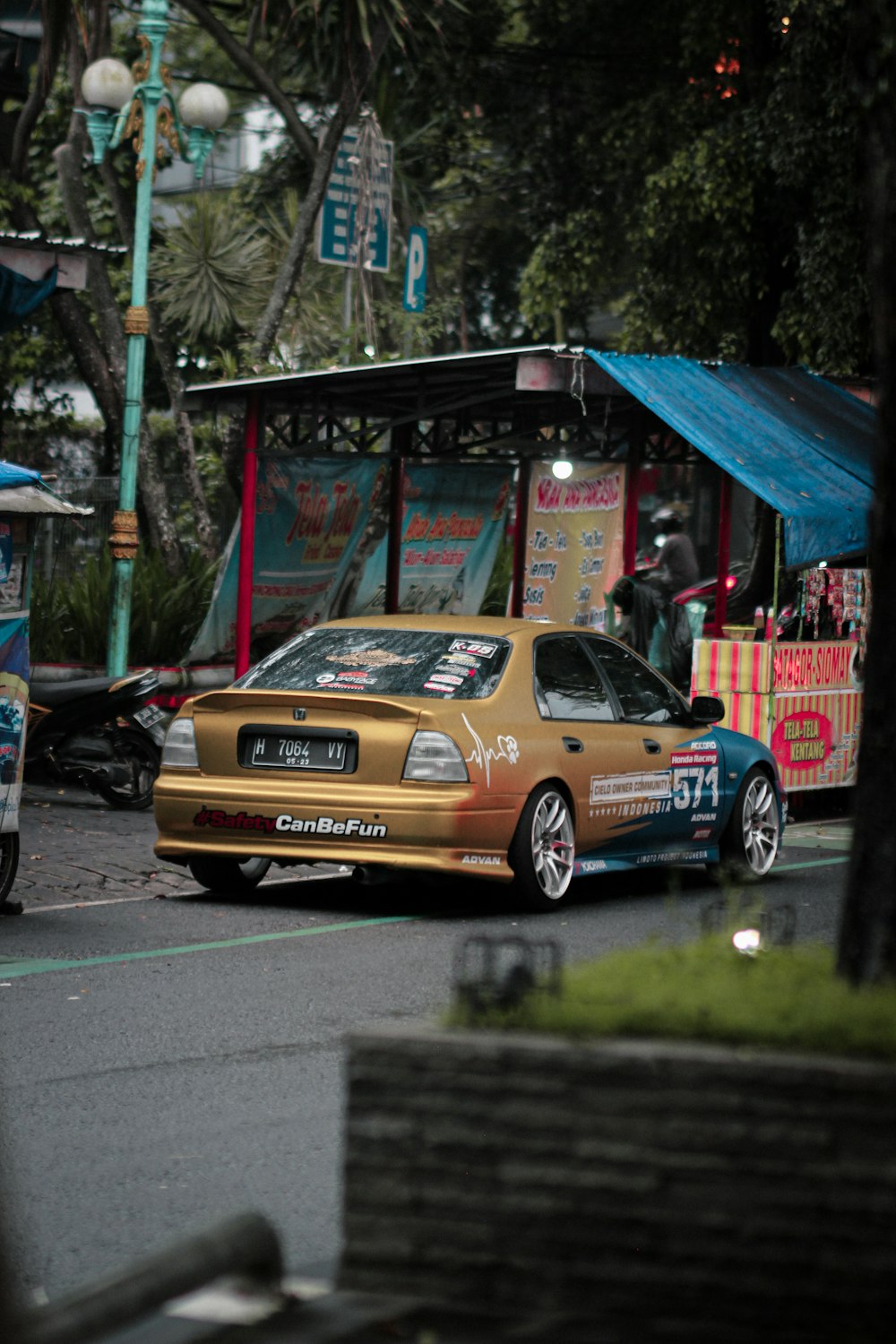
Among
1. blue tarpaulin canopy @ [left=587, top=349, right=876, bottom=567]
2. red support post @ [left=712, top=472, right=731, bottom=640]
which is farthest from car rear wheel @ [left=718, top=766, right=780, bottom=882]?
red support post @ [left=712, top=472, right=731, bottom=640]

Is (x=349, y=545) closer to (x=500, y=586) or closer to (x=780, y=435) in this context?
(x=500, y=586)

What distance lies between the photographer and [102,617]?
1864cm

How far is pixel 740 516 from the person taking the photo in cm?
3831

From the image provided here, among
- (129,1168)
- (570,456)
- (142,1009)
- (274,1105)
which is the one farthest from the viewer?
(570,456)

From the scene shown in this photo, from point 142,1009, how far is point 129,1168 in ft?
7.15

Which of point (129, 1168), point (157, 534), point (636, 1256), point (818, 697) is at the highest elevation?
point (157, 534)

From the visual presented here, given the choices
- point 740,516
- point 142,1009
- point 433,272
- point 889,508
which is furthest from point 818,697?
point 433,272

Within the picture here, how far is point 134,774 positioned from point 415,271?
39.4 ft

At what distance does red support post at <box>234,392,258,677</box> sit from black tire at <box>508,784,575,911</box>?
25.2 feet

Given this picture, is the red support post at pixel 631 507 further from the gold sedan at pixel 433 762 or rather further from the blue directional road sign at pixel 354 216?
the blue directional road sign at pixel 354 216

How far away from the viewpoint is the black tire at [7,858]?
32.8 ft

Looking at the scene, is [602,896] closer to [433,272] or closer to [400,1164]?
[400,1164]

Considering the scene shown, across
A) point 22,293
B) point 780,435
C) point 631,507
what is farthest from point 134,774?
point 780,435

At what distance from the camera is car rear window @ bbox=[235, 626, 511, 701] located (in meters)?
10.4
